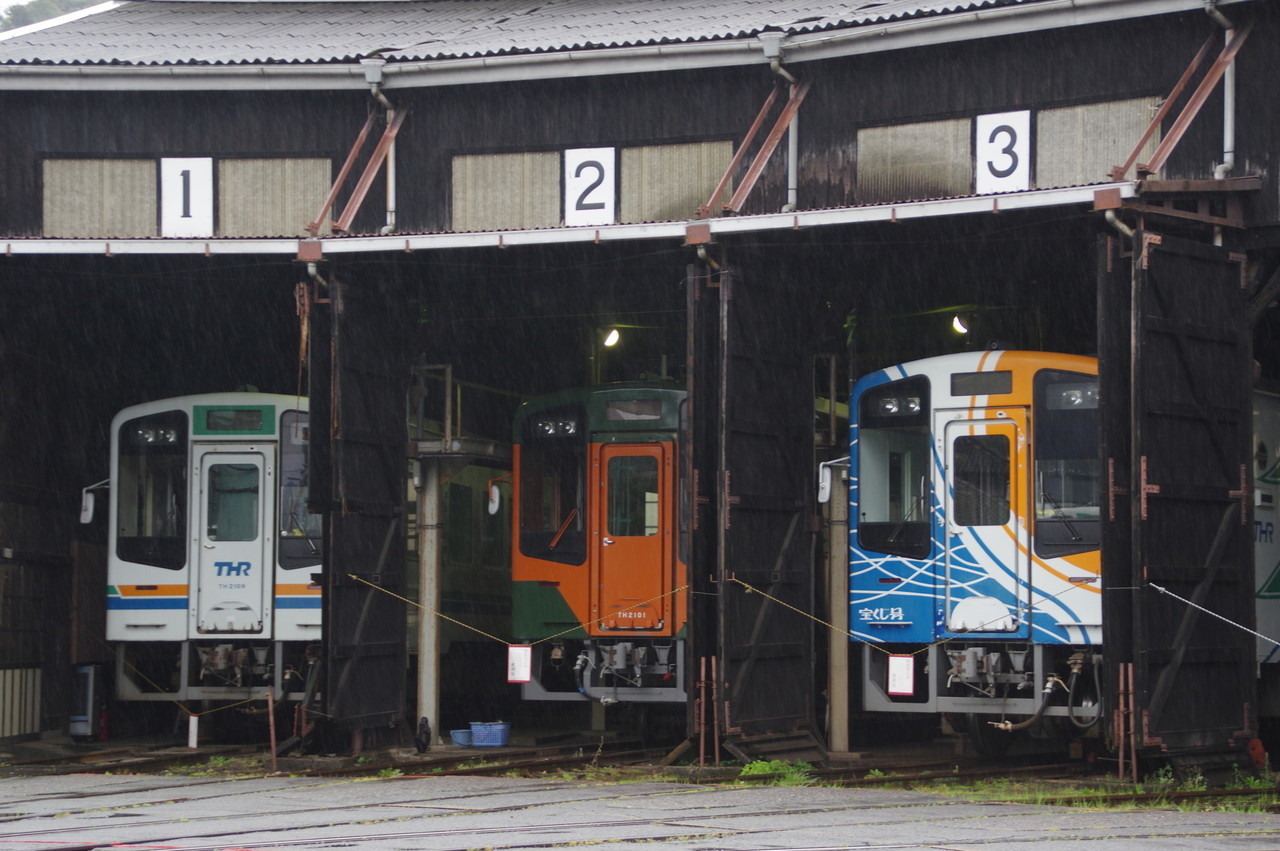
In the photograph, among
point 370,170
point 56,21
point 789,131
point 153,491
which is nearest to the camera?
point 789,131

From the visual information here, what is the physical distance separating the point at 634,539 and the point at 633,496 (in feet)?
1.30

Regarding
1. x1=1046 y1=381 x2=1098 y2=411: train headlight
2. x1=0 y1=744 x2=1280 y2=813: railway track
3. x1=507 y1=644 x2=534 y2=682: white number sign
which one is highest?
x1=1046 y1=381 x2=1098 y2=411: train headlight

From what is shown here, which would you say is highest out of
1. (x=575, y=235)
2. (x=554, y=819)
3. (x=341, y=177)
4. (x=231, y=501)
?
(x=341, y=177)

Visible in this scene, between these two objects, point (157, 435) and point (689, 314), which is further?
point (157, 435)

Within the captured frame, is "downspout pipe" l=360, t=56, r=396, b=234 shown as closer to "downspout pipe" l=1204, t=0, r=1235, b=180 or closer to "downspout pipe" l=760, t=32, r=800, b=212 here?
"downspout pipe" l=760, t=32, r=800, b=212

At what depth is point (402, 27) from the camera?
18.6 meters

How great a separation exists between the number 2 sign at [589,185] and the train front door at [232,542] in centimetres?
376

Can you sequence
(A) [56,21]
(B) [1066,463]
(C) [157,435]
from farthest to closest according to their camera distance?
(A) [56,21], (C) [157,435], (B) [1066,463]

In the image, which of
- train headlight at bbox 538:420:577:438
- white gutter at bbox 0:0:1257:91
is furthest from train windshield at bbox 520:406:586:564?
white gutter at bbox 0:0:1257:91

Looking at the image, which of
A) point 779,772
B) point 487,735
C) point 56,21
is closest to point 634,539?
point 487,735

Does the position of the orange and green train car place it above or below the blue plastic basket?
above

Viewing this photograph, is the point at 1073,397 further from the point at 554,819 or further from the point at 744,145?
the point at 554,819

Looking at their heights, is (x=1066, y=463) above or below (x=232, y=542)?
above

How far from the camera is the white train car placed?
654 inches
